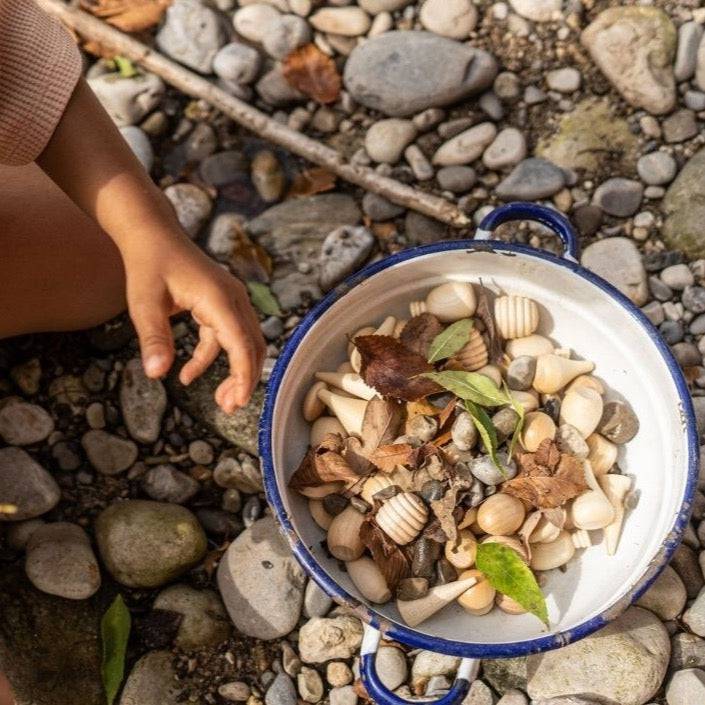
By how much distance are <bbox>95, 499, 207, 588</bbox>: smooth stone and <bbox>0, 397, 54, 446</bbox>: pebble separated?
0.66 ft

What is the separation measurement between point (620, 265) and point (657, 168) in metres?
0.21

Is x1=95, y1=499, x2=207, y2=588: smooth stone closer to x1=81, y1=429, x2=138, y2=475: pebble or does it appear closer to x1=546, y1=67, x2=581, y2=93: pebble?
x1=81, y1=429, x2=138, y2=475: pebble

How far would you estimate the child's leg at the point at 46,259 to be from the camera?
1392mm

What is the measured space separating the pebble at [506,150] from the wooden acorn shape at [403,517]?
74 cm

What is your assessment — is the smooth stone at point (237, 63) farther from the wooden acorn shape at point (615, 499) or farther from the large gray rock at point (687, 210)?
the wooden acorn shape at point (615, 499)

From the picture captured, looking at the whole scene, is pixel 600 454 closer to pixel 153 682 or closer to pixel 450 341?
pixel 450 341

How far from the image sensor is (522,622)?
1.22 m

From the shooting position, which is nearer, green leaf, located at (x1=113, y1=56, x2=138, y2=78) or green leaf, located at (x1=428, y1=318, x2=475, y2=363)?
green leaf, located at (x1=428, y1=318, x2=475, y2=363)

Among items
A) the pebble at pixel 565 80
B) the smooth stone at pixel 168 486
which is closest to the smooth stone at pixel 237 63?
the pebble at pixel 565 80

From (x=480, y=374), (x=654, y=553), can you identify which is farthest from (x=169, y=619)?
(x=654, y=553)

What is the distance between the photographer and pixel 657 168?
1627 millimetres

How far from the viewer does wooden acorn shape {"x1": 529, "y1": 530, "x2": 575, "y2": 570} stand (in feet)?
4.05

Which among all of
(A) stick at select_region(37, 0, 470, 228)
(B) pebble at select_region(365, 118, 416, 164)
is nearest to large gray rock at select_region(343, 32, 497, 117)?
(B) pebble at select_region(365, 118, 416, 164)

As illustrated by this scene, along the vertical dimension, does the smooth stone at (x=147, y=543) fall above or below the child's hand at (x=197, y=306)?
below
